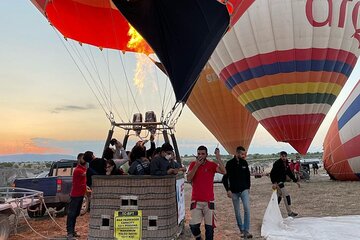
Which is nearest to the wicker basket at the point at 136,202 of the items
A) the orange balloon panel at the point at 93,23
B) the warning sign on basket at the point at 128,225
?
the warning sign on basket at the point at 128,225

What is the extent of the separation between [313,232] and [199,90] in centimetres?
1952

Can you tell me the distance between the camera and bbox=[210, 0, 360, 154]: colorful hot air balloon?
17.3 m

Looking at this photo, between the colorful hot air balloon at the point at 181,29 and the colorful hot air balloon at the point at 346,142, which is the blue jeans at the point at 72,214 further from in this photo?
the colorful hot air balloon at the point at 346,142

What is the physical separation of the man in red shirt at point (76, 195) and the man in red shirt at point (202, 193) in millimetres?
2513

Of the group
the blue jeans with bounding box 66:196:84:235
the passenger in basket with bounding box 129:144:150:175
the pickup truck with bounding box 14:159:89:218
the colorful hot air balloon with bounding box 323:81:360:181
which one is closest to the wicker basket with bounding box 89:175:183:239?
the passenger in basket with bounding box 129:144:150:175

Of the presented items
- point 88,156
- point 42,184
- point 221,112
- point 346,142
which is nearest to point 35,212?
point 42,184

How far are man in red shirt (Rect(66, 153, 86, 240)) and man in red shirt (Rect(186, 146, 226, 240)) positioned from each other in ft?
8.25

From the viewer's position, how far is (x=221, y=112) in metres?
26.5

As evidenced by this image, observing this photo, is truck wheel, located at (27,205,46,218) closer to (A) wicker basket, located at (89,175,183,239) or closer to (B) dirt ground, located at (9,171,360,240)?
(B) dirt ground, located at (9,171,360,240)

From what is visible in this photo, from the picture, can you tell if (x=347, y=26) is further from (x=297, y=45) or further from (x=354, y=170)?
(x=354, y=170)

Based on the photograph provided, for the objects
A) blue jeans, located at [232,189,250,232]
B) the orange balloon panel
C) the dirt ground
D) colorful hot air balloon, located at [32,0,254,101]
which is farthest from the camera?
the orange balloon panel

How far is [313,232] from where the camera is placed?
7.45 metres

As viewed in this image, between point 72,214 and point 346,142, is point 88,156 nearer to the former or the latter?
point 72,214

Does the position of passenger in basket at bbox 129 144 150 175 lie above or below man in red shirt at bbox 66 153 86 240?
above
